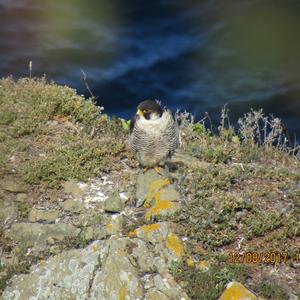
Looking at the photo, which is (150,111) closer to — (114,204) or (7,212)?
(114,204)

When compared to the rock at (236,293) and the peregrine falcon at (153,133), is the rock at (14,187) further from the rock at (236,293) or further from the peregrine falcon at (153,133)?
the rock at (236,293)

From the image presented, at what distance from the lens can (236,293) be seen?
Answer: 6.63 meters

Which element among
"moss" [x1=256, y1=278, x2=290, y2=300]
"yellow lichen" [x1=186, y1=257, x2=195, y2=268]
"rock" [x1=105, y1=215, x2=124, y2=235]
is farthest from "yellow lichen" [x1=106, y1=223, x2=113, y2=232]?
"moss" [x1=256, y1=278, x2=290, y2=300]

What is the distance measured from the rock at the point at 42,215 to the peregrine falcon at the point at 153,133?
1203 millimetres

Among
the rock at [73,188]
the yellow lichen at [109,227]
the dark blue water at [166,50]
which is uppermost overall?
the dark blue water at [166,50]

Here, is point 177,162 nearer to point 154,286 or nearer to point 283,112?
point 154,286

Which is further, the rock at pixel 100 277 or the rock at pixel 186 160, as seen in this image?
the rock at pixel 186 160

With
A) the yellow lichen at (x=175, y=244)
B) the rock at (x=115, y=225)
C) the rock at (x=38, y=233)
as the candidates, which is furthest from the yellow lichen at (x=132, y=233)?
the rock at (x=38, y=233)

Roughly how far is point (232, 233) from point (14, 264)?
213 cm

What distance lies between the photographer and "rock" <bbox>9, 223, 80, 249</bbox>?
304 inches

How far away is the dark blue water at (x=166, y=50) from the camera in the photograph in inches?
763

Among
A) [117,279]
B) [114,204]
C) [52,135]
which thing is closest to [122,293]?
[117,279]

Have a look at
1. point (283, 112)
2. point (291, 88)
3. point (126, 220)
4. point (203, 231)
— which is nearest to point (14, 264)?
point (126, 220)
